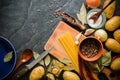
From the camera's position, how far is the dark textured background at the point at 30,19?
171 cm

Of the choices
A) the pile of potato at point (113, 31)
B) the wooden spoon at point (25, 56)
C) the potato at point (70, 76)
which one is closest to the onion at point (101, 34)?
the pile of potato at point (113, 31)

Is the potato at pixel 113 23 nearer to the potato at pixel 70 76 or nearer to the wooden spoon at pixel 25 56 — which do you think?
the potato at pixel 70 76

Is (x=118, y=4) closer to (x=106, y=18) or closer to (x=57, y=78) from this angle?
(x=106, y=18)

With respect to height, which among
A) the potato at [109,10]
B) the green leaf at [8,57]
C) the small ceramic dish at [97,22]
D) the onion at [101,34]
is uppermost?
the potato at [109,10]

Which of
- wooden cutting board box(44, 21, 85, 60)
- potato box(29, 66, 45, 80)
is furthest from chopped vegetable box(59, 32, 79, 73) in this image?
potato box(29, 66, 45, 80)

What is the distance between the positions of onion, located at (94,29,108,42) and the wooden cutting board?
0.20ft

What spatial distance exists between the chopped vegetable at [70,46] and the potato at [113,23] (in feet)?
0.53

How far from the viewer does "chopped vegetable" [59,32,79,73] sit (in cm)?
167

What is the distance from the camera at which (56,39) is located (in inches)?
66.5

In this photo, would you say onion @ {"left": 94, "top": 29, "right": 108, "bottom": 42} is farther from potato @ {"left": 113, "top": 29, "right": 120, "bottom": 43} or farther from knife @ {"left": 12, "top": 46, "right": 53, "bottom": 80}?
knife @ {"left": 12, "top": 46, "right": 53, "bottom": 80}

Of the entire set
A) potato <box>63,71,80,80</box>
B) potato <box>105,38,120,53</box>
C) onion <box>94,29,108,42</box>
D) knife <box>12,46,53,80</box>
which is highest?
onion <box>94,29,108,42</box>

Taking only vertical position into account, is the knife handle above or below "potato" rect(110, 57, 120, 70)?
below

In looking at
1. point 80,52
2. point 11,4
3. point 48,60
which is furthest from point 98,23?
point 11,4

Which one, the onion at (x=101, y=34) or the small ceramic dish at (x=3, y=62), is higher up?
the onion at (x=101, y=34)
